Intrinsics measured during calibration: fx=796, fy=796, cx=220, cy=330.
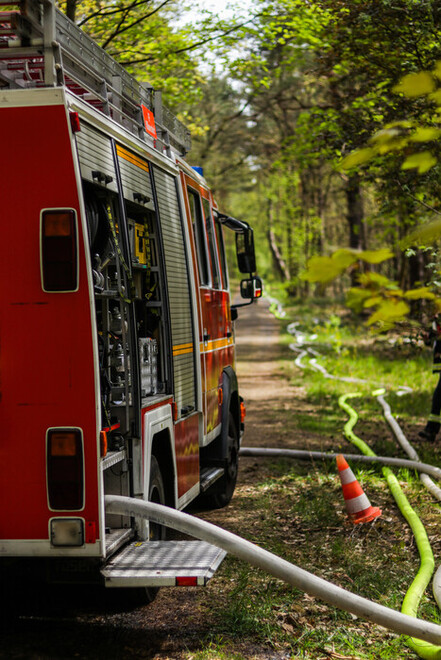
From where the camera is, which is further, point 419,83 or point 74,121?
point 74,121

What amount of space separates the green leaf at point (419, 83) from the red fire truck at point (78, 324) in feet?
7.76

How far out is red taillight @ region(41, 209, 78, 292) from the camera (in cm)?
401

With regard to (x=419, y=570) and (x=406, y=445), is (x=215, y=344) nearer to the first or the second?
(x=419, y=570)

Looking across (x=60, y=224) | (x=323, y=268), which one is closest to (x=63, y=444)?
(x=60, y=224)

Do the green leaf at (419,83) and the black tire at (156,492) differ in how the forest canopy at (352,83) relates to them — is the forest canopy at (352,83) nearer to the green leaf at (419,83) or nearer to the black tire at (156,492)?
the green leaf at (419,83)

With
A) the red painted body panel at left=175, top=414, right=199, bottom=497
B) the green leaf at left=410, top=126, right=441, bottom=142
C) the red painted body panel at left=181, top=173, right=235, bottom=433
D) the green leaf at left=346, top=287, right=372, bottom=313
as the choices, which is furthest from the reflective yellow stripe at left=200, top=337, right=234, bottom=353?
the green leaf at left=410, top=126, right=441, bottom=142

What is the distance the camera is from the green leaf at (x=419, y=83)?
193 centimetres

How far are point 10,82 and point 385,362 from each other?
1451 cm

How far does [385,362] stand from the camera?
18062mm

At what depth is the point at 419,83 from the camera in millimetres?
1941

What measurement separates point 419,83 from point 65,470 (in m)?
2.78

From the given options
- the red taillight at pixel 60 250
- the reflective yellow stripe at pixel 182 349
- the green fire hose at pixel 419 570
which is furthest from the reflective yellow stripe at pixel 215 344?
the red taillight at pixel 60 250

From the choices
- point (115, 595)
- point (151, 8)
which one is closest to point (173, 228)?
point (115, 595)

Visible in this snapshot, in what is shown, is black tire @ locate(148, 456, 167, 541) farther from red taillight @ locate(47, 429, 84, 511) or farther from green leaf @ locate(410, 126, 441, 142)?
green leaf @ locate(410, 126, 441, 142)
